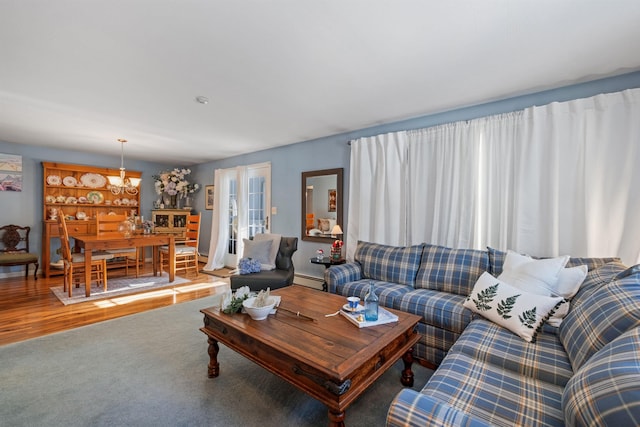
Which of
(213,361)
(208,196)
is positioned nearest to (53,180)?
(208,196)

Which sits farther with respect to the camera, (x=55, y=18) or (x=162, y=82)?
(x=162, y=82)

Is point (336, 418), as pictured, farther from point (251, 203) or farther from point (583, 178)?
point (251, 203)

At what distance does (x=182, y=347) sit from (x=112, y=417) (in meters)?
0.84

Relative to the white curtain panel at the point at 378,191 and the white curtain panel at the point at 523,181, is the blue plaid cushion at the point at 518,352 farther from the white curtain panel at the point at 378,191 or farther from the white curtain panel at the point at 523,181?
the white curtain panel at the point at 378,191

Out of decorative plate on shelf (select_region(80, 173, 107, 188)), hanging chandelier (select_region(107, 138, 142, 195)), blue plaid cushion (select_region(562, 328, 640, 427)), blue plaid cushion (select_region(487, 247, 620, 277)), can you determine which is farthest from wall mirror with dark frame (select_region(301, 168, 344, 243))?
decorative plate on shelf (select_region(80, 173, 107, 188))

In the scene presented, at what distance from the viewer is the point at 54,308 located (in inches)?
133

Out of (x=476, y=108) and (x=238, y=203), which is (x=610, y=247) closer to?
(x=476, y=108)

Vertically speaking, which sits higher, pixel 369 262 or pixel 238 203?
pixel 238 203

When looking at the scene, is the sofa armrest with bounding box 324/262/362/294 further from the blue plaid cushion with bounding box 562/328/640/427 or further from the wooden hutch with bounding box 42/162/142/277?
the wooden hutch with bounding box 42/162/142/277

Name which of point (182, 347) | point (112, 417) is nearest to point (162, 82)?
point (182, 347)

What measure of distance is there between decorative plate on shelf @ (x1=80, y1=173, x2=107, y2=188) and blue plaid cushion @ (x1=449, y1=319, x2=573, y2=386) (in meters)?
6.97

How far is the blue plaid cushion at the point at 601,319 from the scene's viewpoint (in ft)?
3.92

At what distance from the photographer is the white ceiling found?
163 cm

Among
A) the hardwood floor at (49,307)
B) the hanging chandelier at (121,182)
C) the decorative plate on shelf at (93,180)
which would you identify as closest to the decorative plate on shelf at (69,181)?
the decorative plate on shelf at (93,180)
